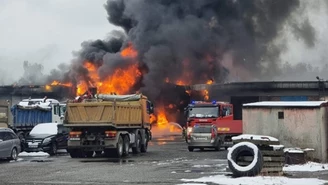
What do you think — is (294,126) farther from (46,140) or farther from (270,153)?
(46,140)

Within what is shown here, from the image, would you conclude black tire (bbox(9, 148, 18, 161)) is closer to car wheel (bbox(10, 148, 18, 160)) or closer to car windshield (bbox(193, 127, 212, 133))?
car wheel (bbox(10, 148, 18, 160))

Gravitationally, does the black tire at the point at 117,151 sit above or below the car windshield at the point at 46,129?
below

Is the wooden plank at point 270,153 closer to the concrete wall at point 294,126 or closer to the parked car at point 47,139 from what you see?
the concrete wall at point 294,126

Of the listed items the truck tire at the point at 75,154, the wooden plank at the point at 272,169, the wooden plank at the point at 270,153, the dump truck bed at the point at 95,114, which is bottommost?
the wooden plank at the point at 272,169

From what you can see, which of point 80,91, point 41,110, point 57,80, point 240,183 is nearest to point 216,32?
point 80,91

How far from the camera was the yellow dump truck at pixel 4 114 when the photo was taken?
27.4 metres

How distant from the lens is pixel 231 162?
14.6 m

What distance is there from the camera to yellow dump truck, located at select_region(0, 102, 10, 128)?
89.9 feet

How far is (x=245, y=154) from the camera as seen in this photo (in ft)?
48.8

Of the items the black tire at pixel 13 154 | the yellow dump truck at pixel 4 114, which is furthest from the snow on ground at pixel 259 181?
the yellow dump truck at pixel 4 114

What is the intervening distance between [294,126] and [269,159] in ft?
11.8

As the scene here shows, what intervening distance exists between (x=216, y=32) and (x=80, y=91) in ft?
63.5

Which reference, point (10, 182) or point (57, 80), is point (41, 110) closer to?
point (10, 182)

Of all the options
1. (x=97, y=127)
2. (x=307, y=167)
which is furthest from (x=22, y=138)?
(x=307, y=167)
